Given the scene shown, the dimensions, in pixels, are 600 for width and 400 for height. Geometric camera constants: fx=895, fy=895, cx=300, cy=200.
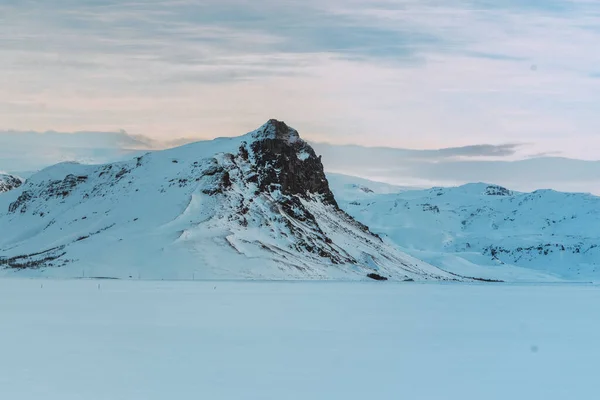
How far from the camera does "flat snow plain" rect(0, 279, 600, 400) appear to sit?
118 feet

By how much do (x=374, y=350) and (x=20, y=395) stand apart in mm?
21165

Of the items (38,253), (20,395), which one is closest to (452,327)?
(20,395)

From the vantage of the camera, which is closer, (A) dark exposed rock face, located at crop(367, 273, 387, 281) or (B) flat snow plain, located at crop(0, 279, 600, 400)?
(B) flat snow plain, located at crop(0, 279, 600, 400)

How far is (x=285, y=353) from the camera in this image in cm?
4681

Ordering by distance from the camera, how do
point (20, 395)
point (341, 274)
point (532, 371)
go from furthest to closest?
point (341, 274)
point (532, 371)
point (20, 395)

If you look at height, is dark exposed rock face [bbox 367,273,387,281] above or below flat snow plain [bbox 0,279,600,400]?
below

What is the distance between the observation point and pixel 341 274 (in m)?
186

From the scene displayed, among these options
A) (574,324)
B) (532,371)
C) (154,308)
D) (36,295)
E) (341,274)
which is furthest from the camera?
(341,274)

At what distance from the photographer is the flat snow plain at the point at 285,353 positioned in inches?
1421

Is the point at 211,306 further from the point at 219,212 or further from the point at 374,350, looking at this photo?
the point at 219,212

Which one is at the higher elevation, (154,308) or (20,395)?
(20,395)

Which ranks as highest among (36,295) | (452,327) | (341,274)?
(452,327)

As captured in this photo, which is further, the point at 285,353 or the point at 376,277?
the point at 376,277

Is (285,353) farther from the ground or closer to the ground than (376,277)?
farther from the ground
